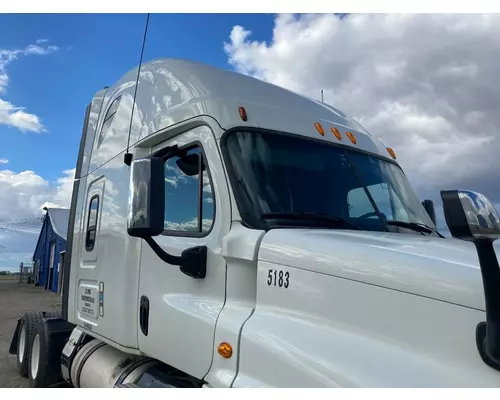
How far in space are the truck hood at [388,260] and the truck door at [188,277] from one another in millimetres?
444

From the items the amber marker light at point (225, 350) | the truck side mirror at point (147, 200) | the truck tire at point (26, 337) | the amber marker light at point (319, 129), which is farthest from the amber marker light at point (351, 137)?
the truck tire at point (26, 337)

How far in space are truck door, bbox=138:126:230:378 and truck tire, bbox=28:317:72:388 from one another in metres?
2.79

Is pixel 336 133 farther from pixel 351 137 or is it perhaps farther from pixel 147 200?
pixel 147 200

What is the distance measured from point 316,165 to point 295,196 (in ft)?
1.33

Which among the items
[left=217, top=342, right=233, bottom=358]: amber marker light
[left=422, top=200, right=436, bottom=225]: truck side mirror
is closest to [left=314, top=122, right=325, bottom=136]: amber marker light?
[left=422, top=200, right=436, bottom=225]: truck side mirror

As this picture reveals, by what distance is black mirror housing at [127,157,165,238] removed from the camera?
2.56 m

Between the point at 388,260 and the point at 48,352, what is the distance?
4.82 metres

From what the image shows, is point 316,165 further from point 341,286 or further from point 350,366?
point 350,366

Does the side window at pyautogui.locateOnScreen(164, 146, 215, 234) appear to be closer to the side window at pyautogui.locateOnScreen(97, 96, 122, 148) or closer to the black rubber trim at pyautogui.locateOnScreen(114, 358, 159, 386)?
the black rubber trim at pyautogui.locateOnScreen(114, 358, 159, 386)

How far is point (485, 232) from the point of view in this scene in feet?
4.74

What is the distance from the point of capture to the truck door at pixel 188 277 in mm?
2814

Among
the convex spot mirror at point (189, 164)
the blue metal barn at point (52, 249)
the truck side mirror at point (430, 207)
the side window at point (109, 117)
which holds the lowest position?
the blue metal barn at point (52, 249)

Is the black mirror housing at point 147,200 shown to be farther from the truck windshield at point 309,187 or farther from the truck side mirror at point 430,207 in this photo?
the truck side mirror at point 430,207

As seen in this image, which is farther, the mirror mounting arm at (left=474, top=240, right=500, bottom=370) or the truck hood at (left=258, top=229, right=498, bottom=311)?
the truck hood at (left=258, top=229, right=498, bottom=311)
